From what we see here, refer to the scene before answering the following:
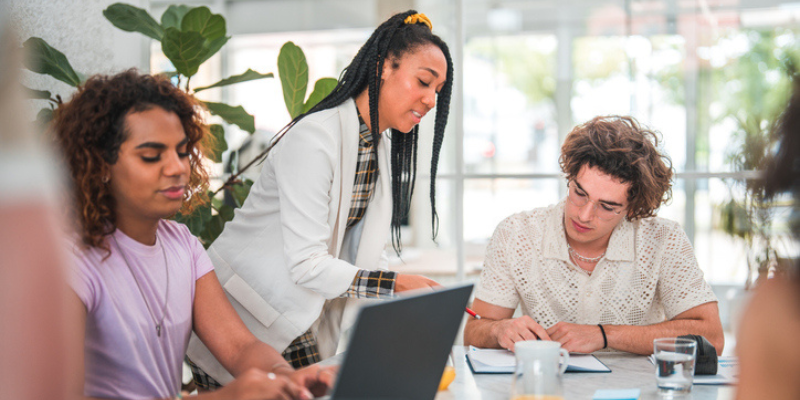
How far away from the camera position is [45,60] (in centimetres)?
217

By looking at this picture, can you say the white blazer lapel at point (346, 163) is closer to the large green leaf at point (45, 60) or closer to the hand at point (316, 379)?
the hand at point (316, 379)

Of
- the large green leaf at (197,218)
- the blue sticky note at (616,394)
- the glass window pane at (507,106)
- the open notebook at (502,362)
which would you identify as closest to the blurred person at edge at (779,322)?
the blue sticky note at (616,394)

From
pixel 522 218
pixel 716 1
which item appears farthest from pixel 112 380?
pixel 716 1

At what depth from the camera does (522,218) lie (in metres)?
2.11

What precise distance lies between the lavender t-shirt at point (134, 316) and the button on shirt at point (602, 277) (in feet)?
2.93

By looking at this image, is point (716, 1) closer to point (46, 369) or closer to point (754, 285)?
point (754, 285)

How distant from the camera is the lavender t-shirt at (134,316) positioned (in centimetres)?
127

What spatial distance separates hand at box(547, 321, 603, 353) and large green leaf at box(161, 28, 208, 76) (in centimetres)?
149

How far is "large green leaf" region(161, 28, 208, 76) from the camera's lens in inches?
89.8

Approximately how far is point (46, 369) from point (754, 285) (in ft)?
2.49

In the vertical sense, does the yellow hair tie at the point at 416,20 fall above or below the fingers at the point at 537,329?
above

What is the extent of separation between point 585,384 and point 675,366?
7.2 inches

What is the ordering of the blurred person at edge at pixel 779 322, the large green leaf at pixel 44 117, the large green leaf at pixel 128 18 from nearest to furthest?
the blurred person at edge at pixel 779 322 < the large green leaf at pixel 44 117 < the large green leaf at pixel 128 18

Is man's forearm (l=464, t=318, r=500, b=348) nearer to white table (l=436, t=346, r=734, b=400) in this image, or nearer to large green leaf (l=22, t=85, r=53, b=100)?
white table (l=436, t=346, r=734, b=400)
